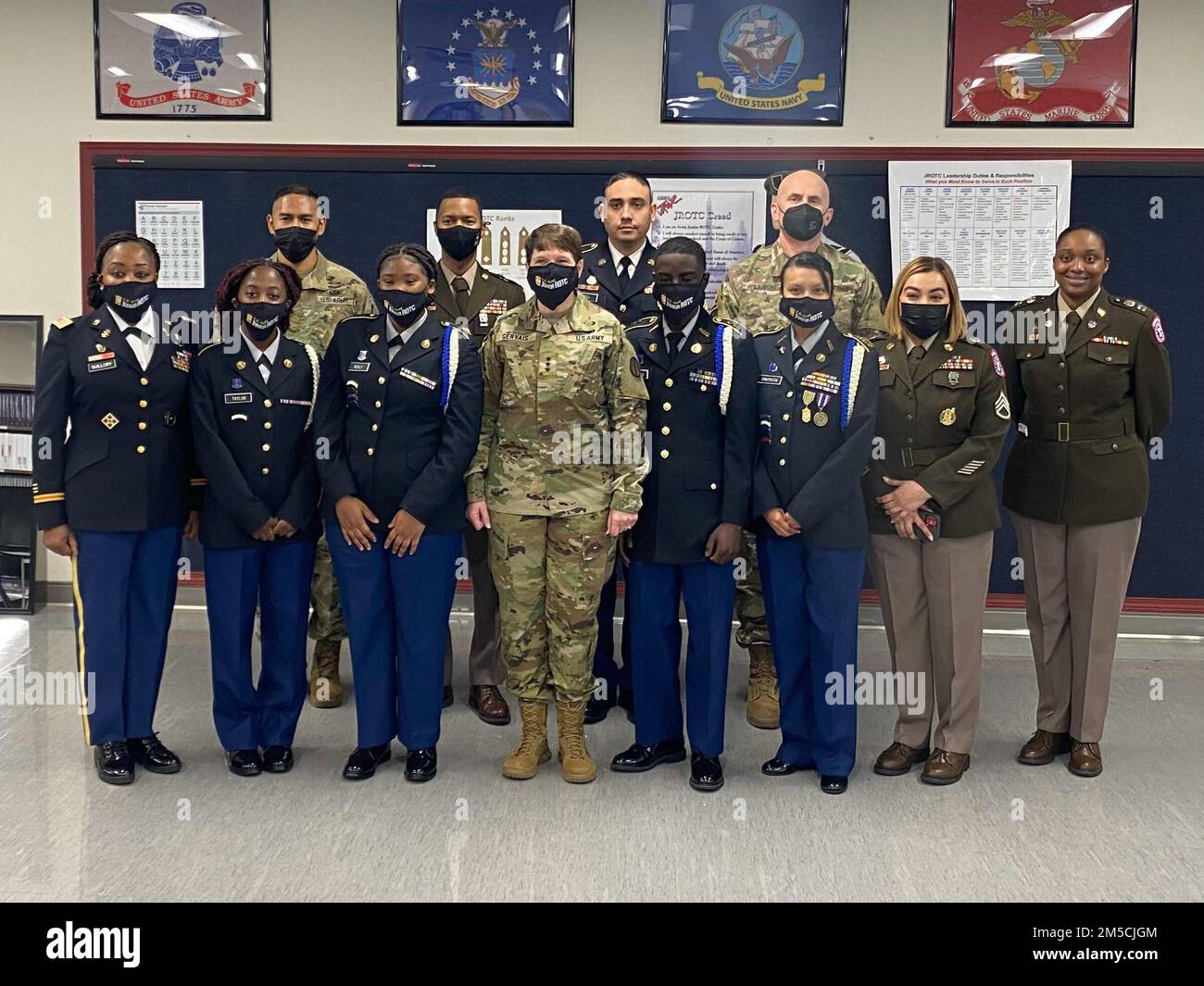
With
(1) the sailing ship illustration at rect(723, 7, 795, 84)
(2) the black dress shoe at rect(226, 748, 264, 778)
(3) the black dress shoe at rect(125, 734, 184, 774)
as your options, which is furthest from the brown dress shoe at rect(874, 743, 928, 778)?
(1) the sailing ship illustration at rect(723, 7, 795, 84)

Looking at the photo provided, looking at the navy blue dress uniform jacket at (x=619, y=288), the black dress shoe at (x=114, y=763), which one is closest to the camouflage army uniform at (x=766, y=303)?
the navy blue dress uniform jacket at (x=619, y=288)

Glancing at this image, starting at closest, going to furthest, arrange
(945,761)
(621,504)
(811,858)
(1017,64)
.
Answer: (811,858), (621,504), (945,761), (1017,64)

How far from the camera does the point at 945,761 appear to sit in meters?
3.73

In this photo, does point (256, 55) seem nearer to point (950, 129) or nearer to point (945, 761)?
point (950, 129)

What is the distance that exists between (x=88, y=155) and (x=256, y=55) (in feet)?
3.11

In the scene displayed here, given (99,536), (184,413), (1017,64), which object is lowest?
(99,536)

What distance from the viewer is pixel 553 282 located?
3.47 m

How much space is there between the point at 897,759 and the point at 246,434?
2.31 metres

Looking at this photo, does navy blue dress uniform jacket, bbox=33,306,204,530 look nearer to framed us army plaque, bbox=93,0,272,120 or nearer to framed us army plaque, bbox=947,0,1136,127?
framed us army plaque, bbox=93,0,272,120

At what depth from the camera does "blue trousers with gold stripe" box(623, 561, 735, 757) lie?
11.8 ft

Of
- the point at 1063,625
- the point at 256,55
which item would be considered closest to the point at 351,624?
the point at 1063,625

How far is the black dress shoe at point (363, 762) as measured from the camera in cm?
365

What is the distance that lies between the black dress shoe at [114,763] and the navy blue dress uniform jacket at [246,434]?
72 centimetres

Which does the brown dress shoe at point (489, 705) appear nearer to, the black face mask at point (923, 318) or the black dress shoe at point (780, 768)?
the black dress shoe at point (780, 768)
